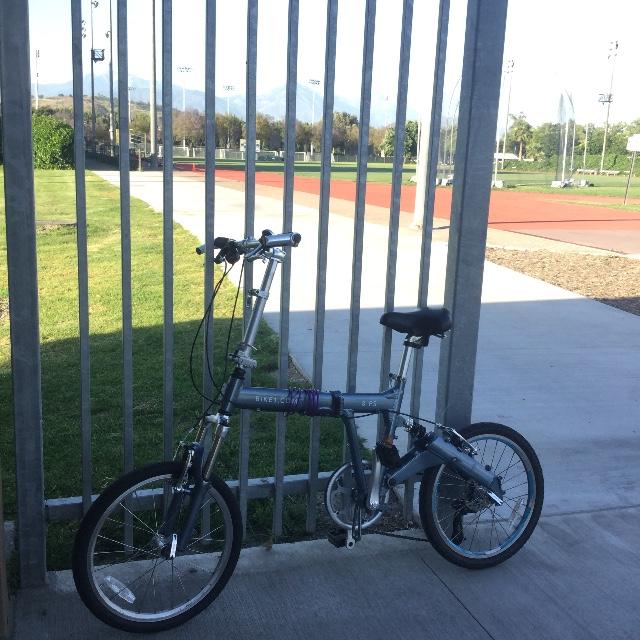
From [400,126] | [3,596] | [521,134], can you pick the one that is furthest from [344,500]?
[521,134]

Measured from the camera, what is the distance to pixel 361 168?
3.40 metres

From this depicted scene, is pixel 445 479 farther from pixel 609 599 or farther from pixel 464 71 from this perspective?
pixel 464 71

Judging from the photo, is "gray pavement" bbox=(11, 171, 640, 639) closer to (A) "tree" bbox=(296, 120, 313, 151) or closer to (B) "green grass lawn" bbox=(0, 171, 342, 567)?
(B) "green grass lawn" bbox=(0, 171, 342, 567)

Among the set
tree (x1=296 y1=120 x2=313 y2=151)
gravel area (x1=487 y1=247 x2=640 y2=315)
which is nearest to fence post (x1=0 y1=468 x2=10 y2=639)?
tree (x1=296 y1=120 x2=313 y2=151)

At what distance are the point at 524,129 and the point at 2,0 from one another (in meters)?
103

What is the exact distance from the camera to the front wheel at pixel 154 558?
9.13 feet

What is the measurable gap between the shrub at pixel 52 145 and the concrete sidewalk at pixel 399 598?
35962 mm

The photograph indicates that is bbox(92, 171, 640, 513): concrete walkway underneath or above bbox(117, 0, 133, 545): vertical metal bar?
underneath

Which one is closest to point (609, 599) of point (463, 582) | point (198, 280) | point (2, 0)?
point (463, 582)

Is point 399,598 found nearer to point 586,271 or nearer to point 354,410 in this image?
point 354,410

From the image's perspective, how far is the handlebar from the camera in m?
Answer: 2.91

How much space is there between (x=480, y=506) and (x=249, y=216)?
1.63 metres

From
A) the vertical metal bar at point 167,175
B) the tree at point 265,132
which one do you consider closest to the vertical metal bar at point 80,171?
the vertical metal bar at point 167,175

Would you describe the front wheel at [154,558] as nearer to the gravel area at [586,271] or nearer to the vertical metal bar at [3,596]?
the vertical metal bar at [3,596]
